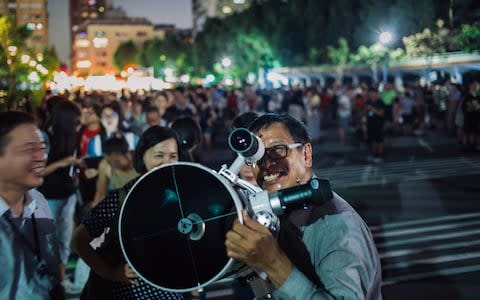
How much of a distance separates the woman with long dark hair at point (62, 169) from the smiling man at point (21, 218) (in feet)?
12.3

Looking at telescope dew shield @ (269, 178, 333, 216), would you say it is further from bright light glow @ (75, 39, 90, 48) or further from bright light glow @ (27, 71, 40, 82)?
bright light glow @ (75, 39, 90, 48)

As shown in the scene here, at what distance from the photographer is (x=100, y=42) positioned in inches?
6634

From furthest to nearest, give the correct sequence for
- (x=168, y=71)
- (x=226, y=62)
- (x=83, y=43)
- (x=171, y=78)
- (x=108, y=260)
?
1. (x=83, y=43)
2. (x=168, y=71)
3. (x=171, y=78)
4. (x=226, y=62)
5. (x=108, y=260)

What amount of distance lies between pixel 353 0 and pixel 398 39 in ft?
35.0

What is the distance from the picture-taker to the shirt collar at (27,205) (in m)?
2.71

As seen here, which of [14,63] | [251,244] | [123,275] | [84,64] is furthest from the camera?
[84,64]

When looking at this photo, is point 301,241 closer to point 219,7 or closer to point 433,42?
point 433,42

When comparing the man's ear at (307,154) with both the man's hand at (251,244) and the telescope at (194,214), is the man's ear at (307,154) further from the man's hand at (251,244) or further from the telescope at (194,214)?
the man's hand at (251,244)

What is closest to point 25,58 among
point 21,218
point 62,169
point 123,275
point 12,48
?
point 12,48

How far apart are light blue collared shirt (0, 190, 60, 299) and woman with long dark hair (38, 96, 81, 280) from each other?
12.1 ft

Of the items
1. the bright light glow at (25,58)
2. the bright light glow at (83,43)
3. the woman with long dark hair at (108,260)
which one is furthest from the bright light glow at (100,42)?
the woman with long dark hair at (108,260)

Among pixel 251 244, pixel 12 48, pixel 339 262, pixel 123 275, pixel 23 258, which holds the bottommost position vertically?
pixel 123 275

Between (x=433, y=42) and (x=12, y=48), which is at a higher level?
(x=433, y=42)

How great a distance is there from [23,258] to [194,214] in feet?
3.59
